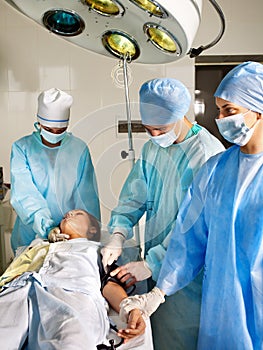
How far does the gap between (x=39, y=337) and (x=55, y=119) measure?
2.82 feet

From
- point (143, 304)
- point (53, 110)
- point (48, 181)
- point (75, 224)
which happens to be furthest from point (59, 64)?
point (143, 304)

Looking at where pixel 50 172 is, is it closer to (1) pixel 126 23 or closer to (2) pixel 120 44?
(2) pixel 120 44

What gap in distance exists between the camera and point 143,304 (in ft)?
4.19

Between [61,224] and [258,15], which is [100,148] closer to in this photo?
[61,224]

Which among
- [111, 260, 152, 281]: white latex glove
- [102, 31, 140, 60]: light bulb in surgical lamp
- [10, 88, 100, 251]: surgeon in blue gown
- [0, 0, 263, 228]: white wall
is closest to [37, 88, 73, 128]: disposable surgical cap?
[10, 88, 100, 251]: surgeon in blue gown

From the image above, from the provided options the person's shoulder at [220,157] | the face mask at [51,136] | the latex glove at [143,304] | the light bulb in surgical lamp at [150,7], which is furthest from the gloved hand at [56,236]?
the light bulb in surgical lamp at [150,7]

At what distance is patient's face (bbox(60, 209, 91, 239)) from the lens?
5.64 ft

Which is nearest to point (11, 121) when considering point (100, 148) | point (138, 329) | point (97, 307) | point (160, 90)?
point (100, 148)

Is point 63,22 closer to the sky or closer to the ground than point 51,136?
closer to the sky

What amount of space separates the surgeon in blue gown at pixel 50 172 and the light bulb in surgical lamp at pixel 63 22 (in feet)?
1.62

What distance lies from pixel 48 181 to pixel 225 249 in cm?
89

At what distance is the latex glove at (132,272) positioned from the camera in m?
1.49

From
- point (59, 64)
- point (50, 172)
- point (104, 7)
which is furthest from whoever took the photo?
point (59, 64)

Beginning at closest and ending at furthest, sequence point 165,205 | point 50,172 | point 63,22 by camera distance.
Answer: point 63,22
point 165,205
point 50,172
